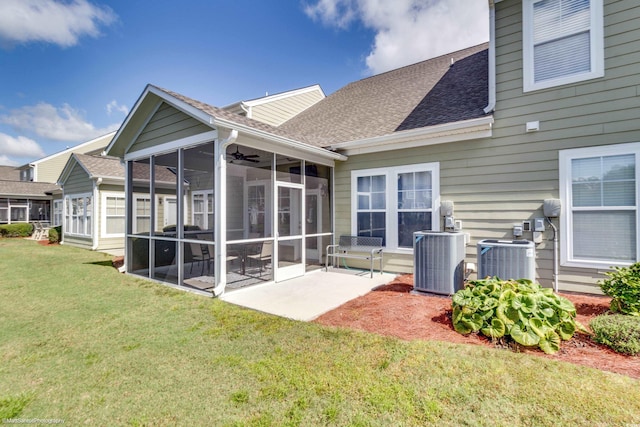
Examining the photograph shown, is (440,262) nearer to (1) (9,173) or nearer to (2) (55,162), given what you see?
(2) (55,162)

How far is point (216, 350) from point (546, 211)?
5472 millimetres

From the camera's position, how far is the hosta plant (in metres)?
3.04

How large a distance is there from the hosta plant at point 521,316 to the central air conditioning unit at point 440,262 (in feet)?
3.97

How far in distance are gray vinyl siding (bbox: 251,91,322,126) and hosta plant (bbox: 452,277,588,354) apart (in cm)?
1027

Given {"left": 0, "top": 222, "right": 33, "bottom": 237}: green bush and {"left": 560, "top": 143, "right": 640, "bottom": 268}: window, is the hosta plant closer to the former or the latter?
{"left": 560, "top": 143, "right": 640, "bottom": 268}: window

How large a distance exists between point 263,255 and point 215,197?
1624 millimetres

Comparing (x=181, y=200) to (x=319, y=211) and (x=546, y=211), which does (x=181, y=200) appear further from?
(x=546, y=211)

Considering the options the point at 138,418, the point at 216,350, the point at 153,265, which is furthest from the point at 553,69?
the point at 153,265

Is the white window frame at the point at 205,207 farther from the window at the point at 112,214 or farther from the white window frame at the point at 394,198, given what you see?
the window at the point at 112,214

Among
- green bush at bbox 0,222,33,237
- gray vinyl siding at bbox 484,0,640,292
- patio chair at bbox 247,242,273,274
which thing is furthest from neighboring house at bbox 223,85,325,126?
green bush at bbox 0,222,33,237

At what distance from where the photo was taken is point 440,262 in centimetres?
488

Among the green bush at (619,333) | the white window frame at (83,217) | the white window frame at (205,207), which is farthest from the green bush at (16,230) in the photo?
the green bush at (619,333)

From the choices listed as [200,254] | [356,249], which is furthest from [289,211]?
[200,254]

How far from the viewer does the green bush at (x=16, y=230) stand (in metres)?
17.5
